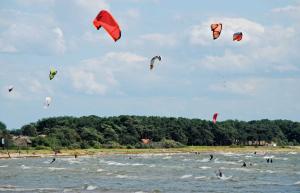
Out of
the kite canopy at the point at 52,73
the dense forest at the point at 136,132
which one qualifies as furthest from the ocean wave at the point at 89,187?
the dense forest at the point at 136,132

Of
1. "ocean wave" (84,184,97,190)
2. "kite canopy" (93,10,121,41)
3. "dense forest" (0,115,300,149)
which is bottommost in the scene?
"ocean wave" (84,184,97,190)

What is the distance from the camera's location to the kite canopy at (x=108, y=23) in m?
24.5

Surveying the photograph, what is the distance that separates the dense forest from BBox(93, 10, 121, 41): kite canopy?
3730 inches

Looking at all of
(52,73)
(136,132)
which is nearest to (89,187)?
(52,73)

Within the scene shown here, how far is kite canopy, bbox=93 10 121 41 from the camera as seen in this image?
24.5 metres

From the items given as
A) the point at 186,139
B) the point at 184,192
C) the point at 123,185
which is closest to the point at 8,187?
the point at 123,185

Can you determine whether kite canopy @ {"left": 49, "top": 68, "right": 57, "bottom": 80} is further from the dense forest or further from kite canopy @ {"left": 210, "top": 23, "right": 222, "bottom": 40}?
the dense forest

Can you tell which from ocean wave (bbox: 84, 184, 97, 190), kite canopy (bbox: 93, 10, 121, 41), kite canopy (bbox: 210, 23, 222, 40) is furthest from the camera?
ocean wave (bbox: 84, 184, 97, 190)

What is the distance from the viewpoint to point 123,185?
4772 centimetres

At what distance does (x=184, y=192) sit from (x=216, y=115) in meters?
9.66

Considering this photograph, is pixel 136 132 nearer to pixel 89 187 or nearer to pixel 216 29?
pixel 89 187

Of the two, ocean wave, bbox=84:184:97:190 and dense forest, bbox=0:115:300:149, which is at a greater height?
dense forest, bbox=0:115:300:149

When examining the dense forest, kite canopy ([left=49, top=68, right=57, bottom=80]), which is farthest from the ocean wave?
the dense forest

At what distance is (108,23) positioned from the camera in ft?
82.9
